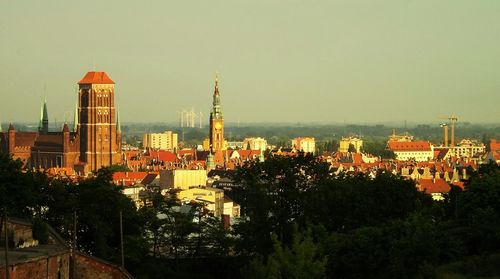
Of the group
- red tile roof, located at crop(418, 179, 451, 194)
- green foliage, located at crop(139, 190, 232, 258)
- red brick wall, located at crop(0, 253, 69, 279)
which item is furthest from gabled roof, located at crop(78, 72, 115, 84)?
red brick wall, located at crop(0, 253, 69, 279)

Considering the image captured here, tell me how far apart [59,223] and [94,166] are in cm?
8847

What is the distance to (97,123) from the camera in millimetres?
123250

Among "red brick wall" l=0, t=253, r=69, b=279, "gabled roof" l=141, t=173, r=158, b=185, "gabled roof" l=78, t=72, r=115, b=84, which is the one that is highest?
"gabled roof" l=78, t=72, r=115, b=84

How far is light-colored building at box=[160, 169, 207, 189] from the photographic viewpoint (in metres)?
91.4

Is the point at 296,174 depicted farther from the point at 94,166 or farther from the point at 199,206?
the point at 94,166

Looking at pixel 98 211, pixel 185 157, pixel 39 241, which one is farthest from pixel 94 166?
pixel 39 241

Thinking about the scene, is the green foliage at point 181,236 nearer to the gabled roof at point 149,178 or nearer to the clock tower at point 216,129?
the gabled roof at point 149,178

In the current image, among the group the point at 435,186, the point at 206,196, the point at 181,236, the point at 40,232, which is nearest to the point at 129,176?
the point at 435,186

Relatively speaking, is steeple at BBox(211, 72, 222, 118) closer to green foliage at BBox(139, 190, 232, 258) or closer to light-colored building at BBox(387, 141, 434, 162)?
light-colored building at BBox(387, 141, 434, 162)

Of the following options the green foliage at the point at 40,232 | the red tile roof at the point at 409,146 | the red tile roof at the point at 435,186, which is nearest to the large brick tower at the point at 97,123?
the red tile roof at the point at 435,186

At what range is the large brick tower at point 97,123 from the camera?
12294 cm

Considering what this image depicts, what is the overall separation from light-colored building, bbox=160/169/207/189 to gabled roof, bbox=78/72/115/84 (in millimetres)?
32554

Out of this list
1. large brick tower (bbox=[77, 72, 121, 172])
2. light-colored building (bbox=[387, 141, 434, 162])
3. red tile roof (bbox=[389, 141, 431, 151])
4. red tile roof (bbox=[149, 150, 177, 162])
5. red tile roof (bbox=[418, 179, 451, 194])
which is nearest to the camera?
red tile roof (bbox=[418, 179, 451, 194])

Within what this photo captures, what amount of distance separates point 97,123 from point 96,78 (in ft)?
19.0
